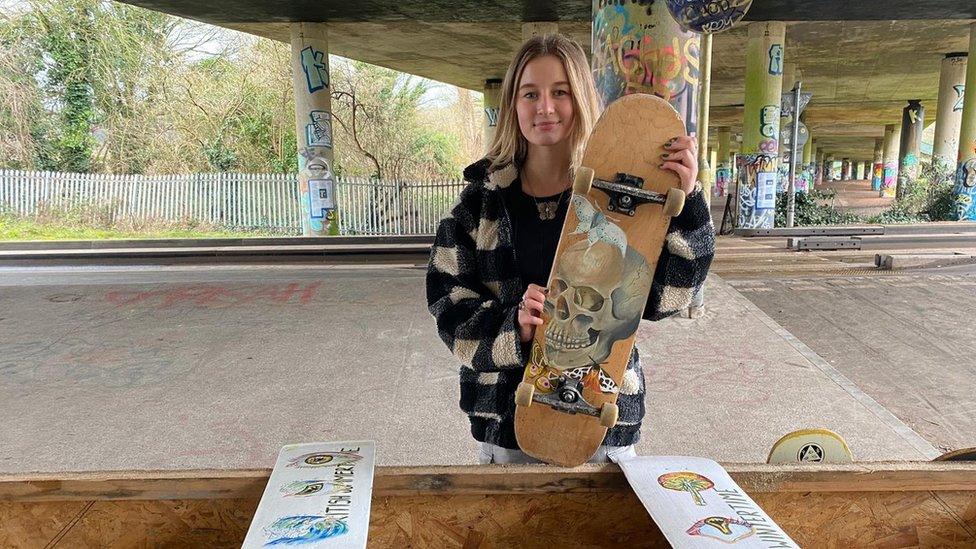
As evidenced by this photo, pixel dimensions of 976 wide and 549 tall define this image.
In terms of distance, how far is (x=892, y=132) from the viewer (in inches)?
1838

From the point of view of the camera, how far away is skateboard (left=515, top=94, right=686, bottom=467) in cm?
168

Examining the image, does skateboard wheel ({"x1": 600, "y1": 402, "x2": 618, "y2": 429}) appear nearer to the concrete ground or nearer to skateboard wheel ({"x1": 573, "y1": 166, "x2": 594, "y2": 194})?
skateboard wheel ({"x1": 573, "y1": 166, "x2": 594, "y2": 194})

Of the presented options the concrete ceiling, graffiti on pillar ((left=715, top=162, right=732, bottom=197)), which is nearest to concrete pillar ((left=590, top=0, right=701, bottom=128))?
the concrete ceiling

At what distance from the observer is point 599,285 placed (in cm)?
171

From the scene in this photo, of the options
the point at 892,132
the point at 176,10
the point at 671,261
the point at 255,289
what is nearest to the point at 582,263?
the point at 671,261

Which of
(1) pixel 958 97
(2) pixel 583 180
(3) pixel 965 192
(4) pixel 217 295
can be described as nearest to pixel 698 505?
(2) pixel 583 180

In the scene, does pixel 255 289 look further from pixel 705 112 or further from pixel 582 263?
pixel 705 112

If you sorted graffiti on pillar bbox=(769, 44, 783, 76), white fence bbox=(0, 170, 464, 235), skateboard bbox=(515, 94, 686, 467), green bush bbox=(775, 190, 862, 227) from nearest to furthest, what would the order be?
skateboard bbox=(515, 94, 686, 467)
graffiti on pillar bbox=(769, 44, 783, 76)
green bush bbox=(775, 190, 862, 227)
white fence bbox=(0, 170, 464, 235)

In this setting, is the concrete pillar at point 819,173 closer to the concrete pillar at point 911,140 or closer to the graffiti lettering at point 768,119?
the concrete pillar at point 911,140

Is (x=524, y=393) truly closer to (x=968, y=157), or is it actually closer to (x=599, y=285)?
(x=599, y=285)

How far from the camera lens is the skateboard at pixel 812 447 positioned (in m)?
2.08

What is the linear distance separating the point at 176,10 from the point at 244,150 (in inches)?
450

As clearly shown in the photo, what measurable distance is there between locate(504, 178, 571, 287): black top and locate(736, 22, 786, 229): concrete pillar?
16.3 meters

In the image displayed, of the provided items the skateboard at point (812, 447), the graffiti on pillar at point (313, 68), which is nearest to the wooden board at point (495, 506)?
the skateboard at point (812, 447)
